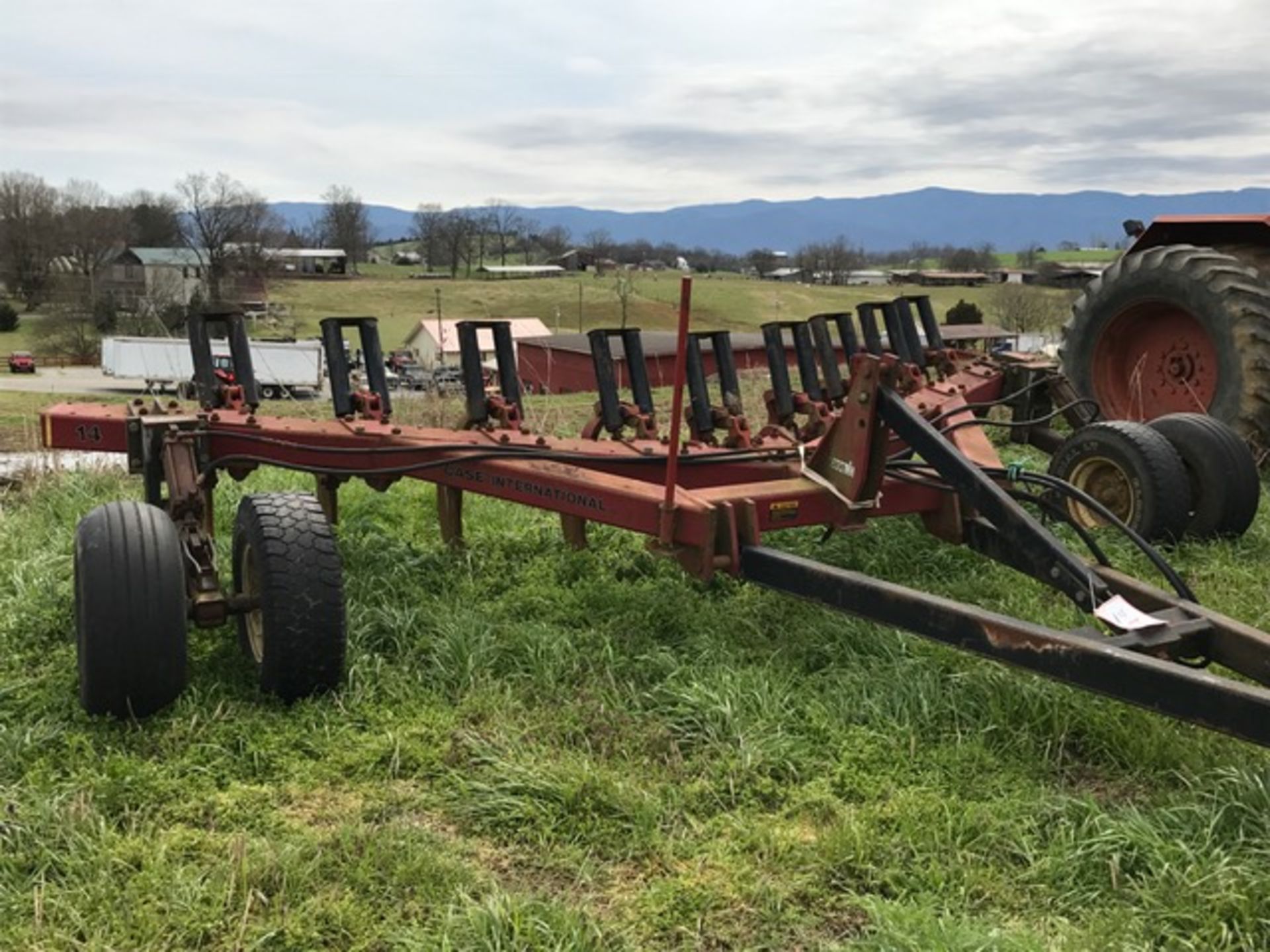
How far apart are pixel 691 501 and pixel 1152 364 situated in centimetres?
561

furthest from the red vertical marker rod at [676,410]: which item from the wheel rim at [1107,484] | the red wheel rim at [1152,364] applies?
the red wheel rim at [1152,364]

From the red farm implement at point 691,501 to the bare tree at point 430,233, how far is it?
93.2 metres

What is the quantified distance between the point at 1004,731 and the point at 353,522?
4.02 meters

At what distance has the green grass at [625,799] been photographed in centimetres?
258

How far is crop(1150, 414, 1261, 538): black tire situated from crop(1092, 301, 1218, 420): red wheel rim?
206cm

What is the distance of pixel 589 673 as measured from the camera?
4.14 metres

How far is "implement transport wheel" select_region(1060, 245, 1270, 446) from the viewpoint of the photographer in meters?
6.88

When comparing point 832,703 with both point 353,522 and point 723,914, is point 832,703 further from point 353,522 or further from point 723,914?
point 353,522

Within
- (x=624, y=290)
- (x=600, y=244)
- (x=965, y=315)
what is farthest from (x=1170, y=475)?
(x=600, y=244)

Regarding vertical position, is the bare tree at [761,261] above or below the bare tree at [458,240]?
below

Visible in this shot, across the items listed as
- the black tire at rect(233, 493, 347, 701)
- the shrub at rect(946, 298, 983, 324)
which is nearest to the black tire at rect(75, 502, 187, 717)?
the black tire at rect(233, 493, 347, 701)

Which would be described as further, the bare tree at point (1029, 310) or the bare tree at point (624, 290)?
the bare tree at point (1029, 310)

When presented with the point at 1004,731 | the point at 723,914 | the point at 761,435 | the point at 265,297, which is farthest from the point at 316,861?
the point at 265,297

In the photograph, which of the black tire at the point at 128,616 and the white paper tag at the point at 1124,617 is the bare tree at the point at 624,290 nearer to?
the black tire at the point at 128,616
